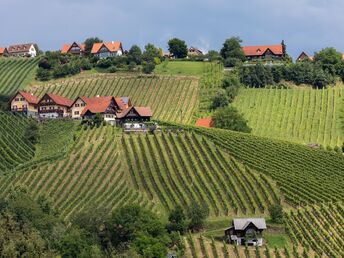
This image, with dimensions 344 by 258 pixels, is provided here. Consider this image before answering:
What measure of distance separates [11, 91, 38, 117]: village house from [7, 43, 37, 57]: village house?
64843 mm

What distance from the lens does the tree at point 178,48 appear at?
180 m

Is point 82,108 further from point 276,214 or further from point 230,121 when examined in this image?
point 276,214

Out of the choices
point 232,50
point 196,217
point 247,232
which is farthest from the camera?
point 232,50

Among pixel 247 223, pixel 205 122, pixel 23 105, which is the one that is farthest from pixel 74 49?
pixel 247 223

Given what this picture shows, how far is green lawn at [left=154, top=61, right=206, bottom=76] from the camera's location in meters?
163

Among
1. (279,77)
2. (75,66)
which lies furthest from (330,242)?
(75,66)

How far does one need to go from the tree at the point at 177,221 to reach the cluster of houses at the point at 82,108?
3877cm

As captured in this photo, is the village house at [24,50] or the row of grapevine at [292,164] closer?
the row of grapevine at [292,164]

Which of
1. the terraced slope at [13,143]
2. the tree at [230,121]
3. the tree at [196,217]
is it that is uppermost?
the tree at [230,121]

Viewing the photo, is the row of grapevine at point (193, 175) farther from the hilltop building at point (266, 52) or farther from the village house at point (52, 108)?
the hilltop building at point (266, 52)

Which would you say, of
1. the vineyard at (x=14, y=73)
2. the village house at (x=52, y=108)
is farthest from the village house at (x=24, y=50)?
the village house at (x=52, y=108)

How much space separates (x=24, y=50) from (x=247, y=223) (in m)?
130

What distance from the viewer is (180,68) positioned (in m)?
167

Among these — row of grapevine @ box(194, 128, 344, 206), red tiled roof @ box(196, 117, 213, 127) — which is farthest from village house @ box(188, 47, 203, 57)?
row of grapevine @ box(194, 128, 344, 206)
